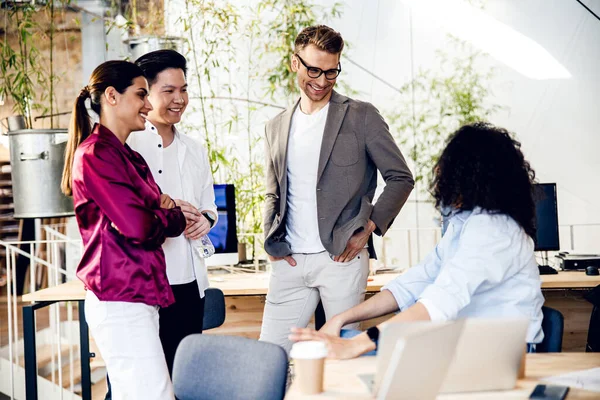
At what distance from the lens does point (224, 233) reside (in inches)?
150

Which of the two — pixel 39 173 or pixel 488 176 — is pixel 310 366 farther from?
pixel 39 173

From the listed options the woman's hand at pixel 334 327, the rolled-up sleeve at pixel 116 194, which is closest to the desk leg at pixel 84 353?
the rolled-up sleeve at pixel 116 194

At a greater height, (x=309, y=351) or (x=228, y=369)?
(x=309, y=351)

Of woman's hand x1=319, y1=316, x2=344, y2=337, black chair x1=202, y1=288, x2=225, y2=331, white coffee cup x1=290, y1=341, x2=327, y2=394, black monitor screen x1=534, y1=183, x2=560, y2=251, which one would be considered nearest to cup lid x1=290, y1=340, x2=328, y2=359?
white coffee cup x1=290, y1=341, x2=327, y2=394

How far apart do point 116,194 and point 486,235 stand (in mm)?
1059

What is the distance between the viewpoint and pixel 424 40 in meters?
5.27

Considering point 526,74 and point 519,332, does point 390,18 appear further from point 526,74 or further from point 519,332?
point 519,332

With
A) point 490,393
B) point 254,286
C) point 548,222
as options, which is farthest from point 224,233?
point 490,393

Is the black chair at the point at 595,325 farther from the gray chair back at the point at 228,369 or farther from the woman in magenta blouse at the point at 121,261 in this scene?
the woman in magenta blouse at the point at 121,261

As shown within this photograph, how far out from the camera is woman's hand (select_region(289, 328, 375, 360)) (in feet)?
5.74

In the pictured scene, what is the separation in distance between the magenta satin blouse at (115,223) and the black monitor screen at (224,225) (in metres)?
1.53

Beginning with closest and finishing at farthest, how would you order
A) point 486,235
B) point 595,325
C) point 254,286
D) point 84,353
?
point 486,235 → point 595,325 → point 254,286 → point 84,353

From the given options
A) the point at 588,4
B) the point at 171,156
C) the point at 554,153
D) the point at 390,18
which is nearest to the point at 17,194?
the point at 171,156

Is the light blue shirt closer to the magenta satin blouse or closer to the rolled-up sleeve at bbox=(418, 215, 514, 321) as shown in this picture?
the rolled-up sleeve at bbox=(418, 215, 514, 321)
